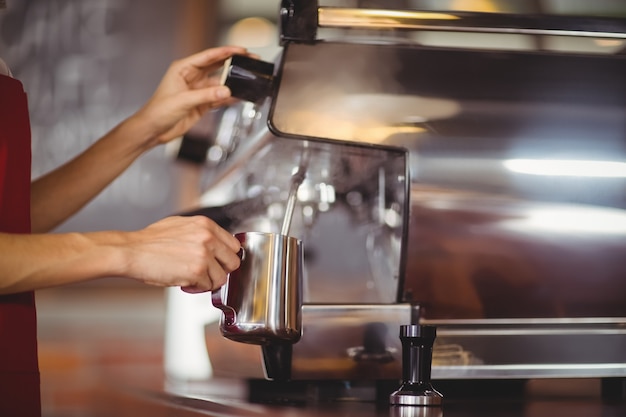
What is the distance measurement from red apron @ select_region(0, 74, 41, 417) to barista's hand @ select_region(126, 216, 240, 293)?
0.14 m

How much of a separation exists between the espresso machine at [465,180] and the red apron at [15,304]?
20cm

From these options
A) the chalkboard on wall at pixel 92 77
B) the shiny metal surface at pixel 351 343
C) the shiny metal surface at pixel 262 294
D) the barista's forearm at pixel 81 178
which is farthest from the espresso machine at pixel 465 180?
the chalkboard on wall at pixel 92 77

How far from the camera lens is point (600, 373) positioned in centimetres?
80

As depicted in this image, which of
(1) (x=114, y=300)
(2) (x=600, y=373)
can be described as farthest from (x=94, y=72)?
(2) (x=600, y=373)

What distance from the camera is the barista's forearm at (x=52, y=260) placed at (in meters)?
0.61

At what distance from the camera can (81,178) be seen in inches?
38.5

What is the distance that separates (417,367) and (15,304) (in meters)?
0.34

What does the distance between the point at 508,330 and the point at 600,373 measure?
10 cm

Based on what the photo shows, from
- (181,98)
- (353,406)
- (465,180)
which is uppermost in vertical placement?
(181,98)

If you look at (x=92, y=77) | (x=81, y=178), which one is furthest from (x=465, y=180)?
(x=92, y=77)

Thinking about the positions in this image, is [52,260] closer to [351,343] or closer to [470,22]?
[351,343]

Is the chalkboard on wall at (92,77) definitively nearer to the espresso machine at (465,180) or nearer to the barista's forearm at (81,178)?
the barista's forearm at (81,178)

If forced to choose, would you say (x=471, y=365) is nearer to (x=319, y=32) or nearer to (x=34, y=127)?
(x=319, y=32)

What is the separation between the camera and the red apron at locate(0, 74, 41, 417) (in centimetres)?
69
